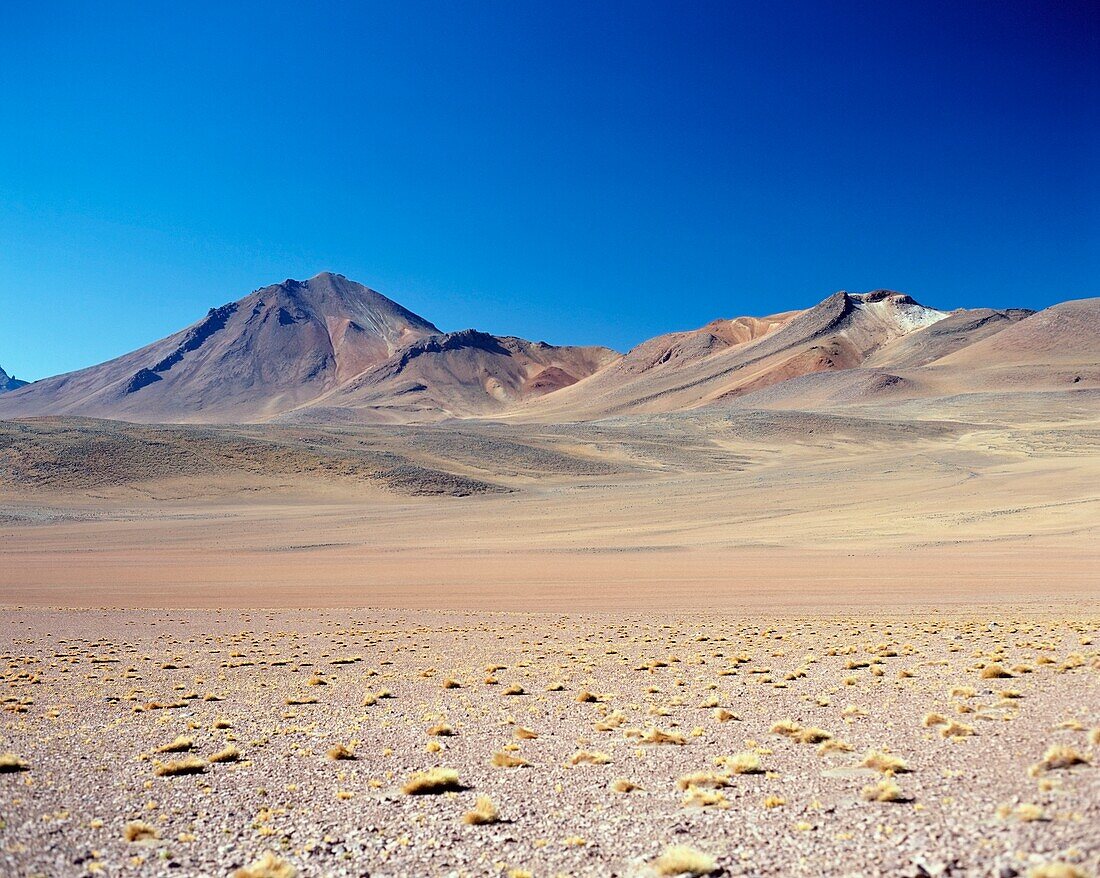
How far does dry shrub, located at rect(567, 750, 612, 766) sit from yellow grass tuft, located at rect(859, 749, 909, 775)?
2.57 meters

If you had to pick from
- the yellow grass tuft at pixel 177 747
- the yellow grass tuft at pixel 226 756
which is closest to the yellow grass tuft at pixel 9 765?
the yellow grass tuft at pixel 177 747

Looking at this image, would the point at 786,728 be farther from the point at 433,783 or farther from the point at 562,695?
the point at 433,783

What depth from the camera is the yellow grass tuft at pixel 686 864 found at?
225 inches

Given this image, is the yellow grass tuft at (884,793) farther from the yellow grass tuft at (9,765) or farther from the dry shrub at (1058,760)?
the yellow grass tuft at (9,765)

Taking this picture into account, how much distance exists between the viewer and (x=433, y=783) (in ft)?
26.3

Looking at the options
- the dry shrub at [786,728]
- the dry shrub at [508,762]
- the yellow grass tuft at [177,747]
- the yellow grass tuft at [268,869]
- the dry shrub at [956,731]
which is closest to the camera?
the yellow grass tuft at [268,869]

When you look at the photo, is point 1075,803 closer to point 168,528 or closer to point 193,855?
point 193,855

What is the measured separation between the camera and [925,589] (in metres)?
25.5

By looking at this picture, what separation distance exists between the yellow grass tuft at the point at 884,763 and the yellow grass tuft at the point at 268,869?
5.15 m

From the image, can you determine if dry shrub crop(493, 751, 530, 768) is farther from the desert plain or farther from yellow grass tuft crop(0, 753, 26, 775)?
yellow grass tuft crop(0, 753, 26, 775)

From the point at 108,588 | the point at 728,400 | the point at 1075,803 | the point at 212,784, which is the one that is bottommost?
the point at 108,588

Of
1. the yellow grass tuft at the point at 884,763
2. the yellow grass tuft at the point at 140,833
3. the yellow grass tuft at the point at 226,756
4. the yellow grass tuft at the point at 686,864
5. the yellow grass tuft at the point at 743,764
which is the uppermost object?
the yellow grass tuft at the point at 884,763

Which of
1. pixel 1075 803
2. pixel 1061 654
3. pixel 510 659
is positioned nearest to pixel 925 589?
pixel 1061 654

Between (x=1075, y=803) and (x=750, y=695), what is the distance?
6090mm
